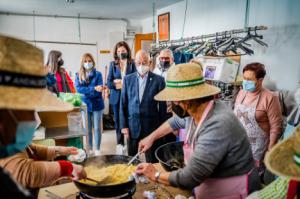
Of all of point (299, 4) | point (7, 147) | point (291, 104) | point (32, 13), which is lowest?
point (291, 104)

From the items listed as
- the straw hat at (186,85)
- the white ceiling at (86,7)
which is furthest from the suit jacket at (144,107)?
the white ceiling at (86,7)

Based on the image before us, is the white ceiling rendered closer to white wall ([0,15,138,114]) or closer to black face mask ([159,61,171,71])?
white wall ([0,15,138,114])

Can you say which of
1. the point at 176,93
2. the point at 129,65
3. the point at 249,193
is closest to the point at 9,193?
the point at 176,93

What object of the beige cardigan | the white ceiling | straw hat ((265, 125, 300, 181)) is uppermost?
the white ceiling

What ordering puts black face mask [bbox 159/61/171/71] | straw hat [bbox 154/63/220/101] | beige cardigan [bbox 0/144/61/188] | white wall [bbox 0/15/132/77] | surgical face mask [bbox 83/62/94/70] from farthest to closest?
white wall [bbox 0/15/132/77]
surgical face mask [bbox 83/62/94/70]
black face mask [bbox 159/61/171/71]
straw hat [bbox 154/63/220/101]
beige cardigan [bbox 0/144/61/188]

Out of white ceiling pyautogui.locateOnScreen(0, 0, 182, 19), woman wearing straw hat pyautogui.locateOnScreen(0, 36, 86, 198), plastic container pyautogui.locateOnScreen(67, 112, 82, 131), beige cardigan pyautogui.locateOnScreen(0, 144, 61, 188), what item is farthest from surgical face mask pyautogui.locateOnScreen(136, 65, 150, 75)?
white ceiling pyautogui.locateOnScreen(0, 0, 182, 19)

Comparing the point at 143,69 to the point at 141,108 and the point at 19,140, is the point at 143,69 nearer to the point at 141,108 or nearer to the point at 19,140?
the point at 141,108

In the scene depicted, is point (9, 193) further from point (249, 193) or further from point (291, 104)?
point (291, 104)

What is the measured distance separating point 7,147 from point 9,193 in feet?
0.70

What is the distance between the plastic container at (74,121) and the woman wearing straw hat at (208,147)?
1903mm

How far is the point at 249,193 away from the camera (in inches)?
59.3

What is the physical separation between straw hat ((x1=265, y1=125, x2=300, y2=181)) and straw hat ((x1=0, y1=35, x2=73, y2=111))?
76cm

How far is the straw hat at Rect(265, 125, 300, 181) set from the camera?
32.6 inches

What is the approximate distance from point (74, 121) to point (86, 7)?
334 cm
